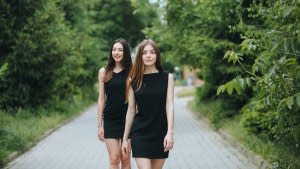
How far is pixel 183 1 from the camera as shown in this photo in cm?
1925

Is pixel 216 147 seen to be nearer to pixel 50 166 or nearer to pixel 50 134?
pixel 50 166

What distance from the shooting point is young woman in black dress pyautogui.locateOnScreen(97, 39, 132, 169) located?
8.17m

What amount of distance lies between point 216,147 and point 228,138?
3.68 feet

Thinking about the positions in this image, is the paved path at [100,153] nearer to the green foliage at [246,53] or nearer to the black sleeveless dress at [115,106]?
the green foliage at [246,53]

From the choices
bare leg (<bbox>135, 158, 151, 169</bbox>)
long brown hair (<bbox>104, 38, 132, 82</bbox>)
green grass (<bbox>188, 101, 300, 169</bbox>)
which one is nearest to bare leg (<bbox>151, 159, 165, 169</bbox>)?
bare leg (<bbox>135, 158, 151, 169</bbox>)

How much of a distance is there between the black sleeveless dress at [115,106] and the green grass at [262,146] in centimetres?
240

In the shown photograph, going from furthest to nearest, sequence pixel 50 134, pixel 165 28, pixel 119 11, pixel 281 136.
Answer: pixel 119 11 → pixel 165 28 → pixel 50 134 → pixel 281 136

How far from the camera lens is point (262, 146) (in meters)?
12.7

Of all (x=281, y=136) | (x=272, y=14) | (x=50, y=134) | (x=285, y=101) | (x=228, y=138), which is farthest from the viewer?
(x=50, y=134)

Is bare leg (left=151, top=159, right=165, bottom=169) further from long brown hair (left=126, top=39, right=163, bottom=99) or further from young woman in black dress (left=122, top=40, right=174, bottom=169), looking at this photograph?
long brown hair (left=126, top=39, right=163, bottom=99)

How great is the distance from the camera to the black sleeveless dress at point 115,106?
8180mm

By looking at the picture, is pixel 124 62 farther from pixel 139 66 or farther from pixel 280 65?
pixel 280 65

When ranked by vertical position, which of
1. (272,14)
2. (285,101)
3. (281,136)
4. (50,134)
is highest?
(272,14)

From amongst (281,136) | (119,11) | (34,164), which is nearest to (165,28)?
(34,164)
